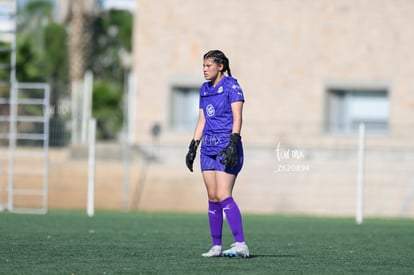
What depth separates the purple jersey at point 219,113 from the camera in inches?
473

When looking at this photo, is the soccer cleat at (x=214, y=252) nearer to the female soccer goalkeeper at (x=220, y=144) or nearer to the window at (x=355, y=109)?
the female soccer goalkeeper at (x=220, y=144)

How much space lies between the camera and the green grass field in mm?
10922

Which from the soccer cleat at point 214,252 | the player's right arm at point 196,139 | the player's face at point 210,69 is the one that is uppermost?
the player's face at point 210,69

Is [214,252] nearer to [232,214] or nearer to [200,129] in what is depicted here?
[232,214]

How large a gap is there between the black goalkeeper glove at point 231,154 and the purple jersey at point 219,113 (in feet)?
0.63

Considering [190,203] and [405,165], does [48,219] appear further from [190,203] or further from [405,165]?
[405,165]

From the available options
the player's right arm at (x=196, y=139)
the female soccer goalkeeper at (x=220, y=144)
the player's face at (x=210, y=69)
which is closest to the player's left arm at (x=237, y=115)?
the female soccer goalkeeper at (x=220, y=144)

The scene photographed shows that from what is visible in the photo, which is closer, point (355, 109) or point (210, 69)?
point (210, 69)

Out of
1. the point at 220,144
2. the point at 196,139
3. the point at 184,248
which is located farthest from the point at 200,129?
the point at 184,248

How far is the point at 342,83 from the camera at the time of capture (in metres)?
31.1

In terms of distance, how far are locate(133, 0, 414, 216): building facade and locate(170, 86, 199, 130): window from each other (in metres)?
0.04

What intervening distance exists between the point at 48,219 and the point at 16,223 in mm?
1863

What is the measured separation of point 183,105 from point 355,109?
5161mm

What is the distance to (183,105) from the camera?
109 feet
